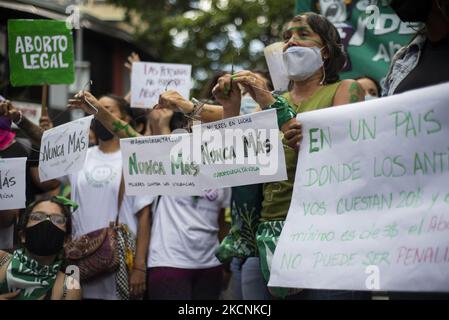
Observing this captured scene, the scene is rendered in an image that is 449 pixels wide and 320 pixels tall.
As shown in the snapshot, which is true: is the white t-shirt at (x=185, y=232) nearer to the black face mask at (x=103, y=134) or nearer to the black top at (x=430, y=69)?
the black face mask at (x=103, y=134)

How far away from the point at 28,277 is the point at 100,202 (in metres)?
0.80

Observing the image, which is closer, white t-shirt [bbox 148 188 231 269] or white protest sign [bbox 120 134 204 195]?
white protest sign [bbox 120 134 204 195]

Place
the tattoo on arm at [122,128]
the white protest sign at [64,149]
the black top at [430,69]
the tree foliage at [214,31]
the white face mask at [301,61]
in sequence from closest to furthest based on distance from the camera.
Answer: the black top at [430,69]
the white face mask at [301,61]
the white protest sign at [64,149]
the tattoo on arm at [122,128]
the tree foliage at [214,31]

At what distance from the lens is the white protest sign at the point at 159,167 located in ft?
12.2

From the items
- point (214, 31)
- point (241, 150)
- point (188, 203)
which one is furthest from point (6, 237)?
point (214, 31)

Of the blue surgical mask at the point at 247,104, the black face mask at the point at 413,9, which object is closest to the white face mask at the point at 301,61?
the black face mask at the point at 413,9

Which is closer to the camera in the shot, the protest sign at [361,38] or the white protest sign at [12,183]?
the white protest sign at [12,183]

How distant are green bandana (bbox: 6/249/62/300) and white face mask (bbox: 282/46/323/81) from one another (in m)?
1.84

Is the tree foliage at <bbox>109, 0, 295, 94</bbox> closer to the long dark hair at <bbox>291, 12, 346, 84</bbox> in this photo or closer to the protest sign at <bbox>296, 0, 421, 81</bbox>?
the protest sign at <bbox>296, 0, 421, 81</bbox>

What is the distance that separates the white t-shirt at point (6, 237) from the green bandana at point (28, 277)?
84 mm

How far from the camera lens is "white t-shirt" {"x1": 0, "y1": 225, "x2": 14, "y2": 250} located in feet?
14.5

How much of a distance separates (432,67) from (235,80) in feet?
3.15

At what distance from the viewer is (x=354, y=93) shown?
352 cm

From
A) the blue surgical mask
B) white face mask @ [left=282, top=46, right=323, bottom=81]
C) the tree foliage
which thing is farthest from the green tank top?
the tree foliage
